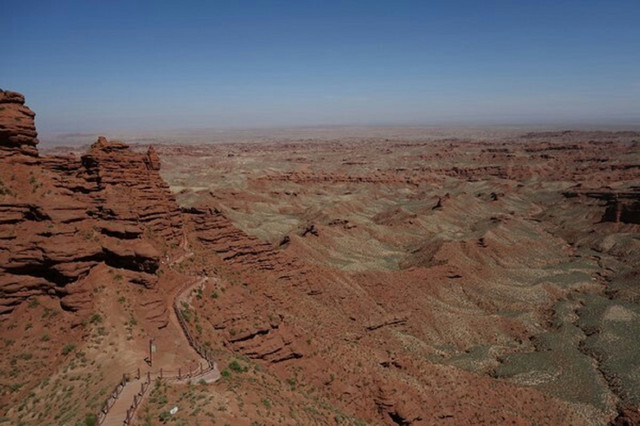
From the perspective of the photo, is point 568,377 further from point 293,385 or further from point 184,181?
point 184,181

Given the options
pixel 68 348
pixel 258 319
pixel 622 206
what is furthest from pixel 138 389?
pixel 622 206

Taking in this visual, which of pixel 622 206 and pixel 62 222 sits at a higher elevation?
pixel 62 222

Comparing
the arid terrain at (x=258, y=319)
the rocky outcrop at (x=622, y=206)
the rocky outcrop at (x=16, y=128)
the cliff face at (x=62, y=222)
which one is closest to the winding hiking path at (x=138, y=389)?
the arid terrain at (x=258, y=319)

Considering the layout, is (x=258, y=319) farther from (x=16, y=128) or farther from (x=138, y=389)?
(x=16, y=128)

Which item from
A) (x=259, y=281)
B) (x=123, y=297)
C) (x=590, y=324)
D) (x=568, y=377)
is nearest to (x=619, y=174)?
(x=590, y=324)

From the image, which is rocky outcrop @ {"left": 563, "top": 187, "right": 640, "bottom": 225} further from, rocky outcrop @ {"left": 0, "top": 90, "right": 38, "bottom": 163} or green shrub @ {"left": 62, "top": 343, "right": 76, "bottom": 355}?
rocky outcrop @ {"left": 0, "top": 90, "right": 38, "bottom": 163}

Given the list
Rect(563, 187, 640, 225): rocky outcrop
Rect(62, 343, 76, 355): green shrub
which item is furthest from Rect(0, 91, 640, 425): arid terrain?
Rect(563, 187, 640, 225): rocky outcrop
